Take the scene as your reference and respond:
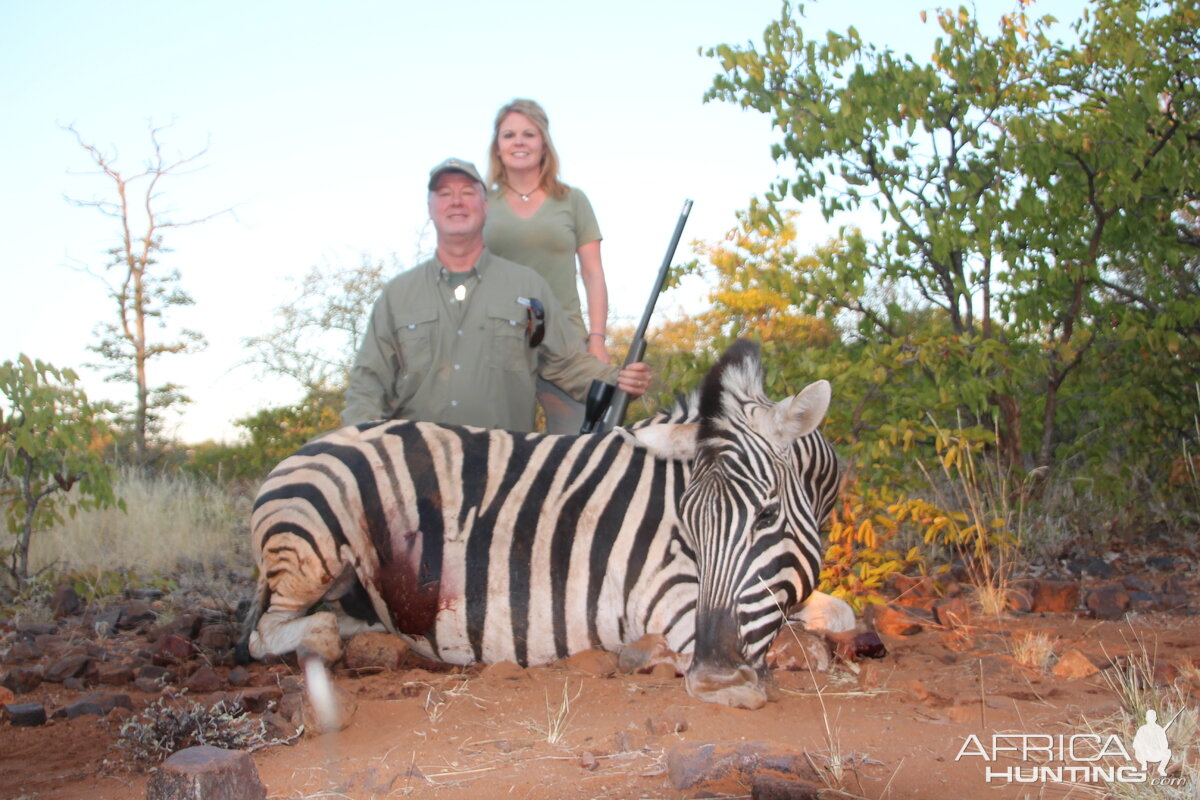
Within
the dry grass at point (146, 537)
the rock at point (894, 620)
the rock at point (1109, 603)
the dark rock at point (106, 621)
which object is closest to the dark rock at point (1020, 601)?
the rock at point (1109, 603)

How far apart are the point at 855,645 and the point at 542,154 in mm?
2727

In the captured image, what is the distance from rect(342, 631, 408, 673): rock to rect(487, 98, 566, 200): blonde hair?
2378 millimetres

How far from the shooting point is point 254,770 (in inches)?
88.1

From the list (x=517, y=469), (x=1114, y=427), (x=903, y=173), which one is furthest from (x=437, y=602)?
(x=1114, y=427)

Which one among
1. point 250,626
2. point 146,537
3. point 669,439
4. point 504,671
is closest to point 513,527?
point 504,671

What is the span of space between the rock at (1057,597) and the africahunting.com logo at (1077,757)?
1933mm

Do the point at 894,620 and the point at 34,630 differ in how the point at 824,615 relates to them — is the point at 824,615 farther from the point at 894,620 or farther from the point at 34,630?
the point at 34,630

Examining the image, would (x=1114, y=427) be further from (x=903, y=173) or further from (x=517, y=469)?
(x=517, y=469)

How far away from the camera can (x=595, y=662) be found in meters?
3.39

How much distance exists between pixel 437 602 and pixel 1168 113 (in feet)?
13.5

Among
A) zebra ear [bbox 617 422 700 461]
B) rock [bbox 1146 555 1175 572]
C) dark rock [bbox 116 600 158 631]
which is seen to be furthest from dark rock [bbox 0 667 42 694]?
rock [bbox 1146 555 1175 572]

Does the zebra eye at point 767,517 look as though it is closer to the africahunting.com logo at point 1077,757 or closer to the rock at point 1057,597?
the africahunting.com logo at point 1077,757

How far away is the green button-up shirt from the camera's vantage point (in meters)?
4.40

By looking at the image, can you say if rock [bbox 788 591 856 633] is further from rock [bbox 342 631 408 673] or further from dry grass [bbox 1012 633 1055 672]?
rock [bbox 342 631 408 673]
